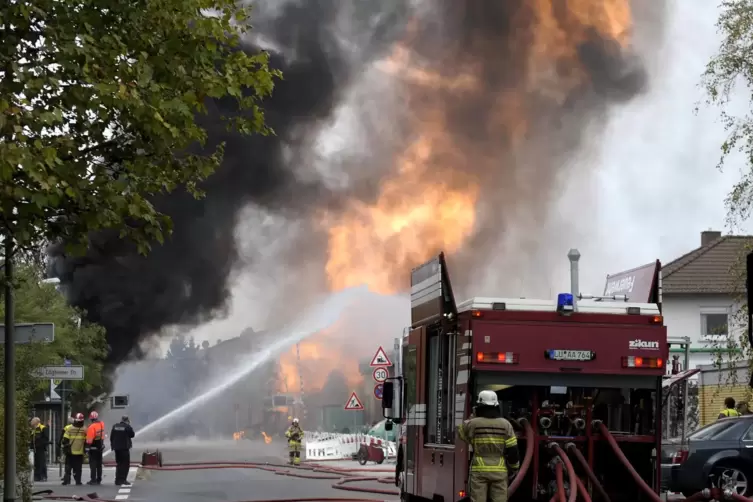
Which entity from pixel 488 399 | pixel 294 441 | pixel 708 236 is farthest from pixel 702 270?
pixel 488 399

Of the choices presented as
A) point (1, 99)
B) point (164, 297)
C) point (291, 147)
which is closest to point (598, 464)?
point (1, 99)

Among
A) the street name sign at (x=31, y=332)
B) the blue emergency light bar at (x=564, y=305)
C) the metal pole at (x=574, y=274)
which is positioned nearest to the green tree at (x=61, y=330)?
the street name sign at (x=31, y=332)

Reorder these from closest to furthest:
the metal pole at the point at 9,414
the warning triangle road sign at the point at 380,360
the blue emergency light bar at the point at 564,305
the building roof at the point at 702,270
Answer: the blue emergency light bar at the point at 564,305
the metal pole at the point at 9,414
the warning triangle road sign at the point at 380,360
the building roof at the point at 702,270

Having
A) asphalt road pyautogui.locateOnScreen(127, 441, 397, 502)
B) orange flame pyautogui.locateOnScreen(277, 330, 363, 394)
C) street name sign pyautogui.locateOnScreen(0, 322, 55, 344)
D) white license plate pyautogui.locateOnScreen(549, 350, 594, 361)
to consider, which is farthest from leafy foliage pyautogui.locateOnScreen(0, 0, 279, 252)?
orange flame pyautogui.locateOnScreen(277, 330, 363, 394)

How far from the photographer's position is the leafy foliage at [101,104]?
11.5 meters

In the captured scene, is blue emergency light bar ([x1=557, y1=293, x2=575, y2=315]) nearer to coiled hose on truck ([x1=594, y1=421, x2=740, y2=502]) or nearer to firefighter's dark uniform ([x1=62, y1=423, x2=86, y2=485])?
coiled hose on truck ([x1=594, y1=421, x2=740, y2=502])

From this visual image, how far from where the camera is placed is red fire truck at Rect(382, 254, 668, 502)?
492 inches

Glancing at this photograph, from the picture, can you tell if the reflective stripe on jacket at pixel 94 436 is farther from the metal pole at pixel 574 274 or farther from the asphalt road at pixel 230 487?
the metal pole at pixel 574 274

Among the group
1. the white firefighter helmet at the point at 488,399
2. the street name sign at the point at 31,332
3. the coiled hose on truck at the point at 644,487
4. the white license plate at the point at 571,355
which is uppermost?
the street name sign at the point at 31,332

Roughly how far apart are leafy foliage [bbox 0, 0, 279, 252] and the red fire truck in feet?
9.94

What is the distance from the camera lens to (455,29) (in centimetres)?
3666

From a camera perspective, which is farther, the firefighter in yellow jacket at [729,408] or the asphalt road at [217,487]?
the asphalt road at [217,487]

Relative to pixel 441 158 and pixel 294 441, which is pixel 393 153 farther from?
pixel 294 441

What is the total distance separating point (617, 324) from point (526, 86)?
24.6 metres
